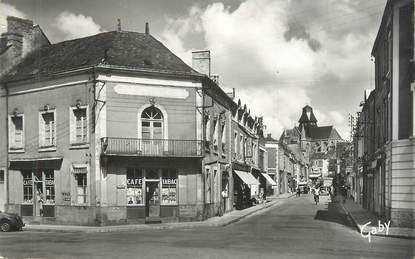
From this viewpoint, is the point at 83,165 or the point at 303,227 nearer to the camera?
the point at 303,227

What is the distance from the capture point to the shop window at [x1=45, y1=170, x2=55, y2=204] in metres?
26.5

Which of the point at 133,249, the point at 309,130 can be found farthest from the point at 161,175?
the point at 309,130

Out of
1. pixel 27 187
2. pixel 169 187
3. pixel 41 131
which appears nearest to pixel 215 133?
pixel 169 187

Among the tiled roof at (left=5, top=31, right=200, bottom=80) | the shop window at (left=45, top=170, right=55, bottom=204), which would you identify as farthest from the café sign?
the shop window at (left=45, top=170, right=55, bottom=204)

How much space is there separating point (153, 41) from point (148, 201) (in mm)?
9901

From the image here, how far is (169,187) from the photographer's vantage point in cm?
2639

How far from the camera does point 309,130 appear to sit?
545 ft

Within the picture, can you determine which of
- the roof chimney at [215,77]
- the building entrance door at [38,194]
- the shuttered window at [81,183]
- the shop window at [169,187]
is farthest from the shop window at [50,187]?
the roof chimney at [215,77]

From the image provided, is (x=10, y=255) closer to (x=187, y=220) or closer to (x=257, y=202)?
(x=187, y=220)

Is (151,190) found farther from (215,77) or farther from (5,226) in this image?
(215,77)

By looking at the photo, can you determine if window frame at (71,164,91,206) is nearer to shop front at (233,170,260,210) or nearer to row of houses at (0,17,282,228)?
row of houses at (0,17,282,228)

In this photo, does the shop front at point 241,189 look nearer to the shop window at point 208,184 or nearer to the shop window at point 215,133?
the shop window at point 215,133

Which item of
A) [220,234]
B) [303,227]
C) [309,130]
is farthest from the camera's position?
[309,130]

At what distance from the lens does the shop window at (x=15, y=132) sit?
2823cm
